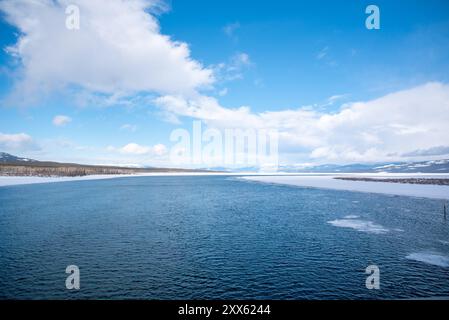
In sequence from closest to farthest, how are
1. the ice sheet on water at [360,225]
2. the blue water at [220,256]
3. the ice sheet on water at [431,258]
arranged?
the blue water at [220,256] < the ice sheet on water at [431,258] < the ice sheet on water at [360,225]

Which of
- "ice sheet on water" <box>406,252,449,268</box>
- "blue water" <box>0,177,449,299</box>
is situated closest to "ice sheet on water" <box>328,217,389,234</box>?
"blue water" <box>0,177,449,299</box>

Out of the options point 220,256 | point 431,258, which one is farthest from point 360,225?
point 220,256

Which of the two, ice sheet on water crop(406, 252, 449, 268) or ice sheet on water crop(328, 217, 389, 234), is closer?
ice sheet on water crop(406, 252, 449, 268)

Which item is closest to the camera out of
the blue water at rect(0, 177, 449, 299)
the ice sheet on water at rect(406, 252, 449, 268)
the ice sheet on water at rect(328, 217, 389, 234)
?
the blue water at rect(0, 177, 449, 299)

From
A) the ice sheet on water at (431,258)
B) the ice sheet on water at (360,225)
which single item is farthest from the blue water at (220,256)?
the ice sheet on water at (360,225)

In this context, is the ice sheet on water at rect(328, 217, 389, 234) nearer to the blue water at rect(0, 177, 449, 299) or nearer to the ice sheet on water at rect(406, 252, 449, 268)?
the blue water at rect(0, 177, 449, 299)

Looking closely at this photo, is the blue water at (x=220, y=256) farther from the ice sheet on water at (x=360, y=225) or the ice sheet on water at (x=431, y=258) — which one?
the ice sheet on water at (x=360, y=225)

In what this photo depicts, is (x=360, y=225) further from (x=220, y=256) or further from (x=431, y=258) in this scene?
(x=220, y=256)

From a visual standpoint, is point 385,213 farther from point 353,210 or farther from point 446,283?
point 446,283
